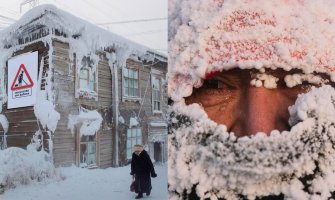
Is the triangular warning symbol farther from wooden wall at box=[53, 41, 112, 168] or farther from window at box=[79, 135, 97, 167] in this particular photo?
window at box=[79, 135, 97, 167]

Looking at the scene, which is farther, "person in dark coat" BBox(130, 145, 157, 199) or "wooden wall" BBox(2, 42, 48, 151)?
"wooden wall" BBox(2, 42, 48, 151)

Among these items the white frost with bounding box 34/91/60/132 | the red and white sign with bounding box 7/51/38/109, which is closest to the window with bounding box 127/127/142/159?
the white frost with bounding box 34/91/60/132

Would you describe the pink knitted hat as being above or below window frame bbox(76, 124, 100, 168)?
above

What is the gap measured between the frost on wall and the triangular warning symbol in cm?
22

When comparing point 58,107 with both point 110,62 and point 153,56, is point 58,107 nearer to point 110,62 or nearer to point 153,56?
point 110,62

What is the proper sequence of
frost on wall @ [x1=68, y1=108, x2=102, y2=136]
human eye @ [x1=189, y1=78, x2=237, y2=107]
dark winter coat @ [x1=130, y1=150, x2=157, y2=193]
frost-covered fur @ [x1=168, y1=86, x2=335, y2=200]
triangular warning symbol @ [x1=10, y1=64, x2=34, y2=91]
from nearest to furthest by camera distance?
frost-covered fur @ [x1=168, y1=86, x2=335, y2=200]
human eye @ [x1=189, y1=78, x2=237, y2=107]
dark winter coat @ [x1=130, y1=150, x2=157, y2=193]
frost on wall @ [x1=68, y1=108, x2=102, y2=136]
triangular warning symbol @ [x1=10, y1=64, x2=34, y2=91]

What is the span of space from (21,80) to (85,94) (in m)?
0.27

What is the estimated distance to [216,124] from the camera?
608 mm

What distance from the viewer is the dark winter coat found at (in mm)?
926

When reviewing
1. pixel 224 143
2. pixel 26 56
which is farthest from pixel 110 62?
pixel 224 143

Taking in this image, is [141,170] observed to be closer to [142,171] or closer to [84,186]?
[142,171]

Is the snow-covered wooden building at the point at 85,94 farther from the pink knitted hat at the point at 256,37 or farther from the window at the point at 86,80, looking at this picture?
the pink knitted hat at the point at 256,37

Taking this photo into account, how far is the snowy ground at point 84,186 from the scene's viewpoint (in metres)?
1.02

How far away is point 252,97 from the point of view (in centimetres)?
62
